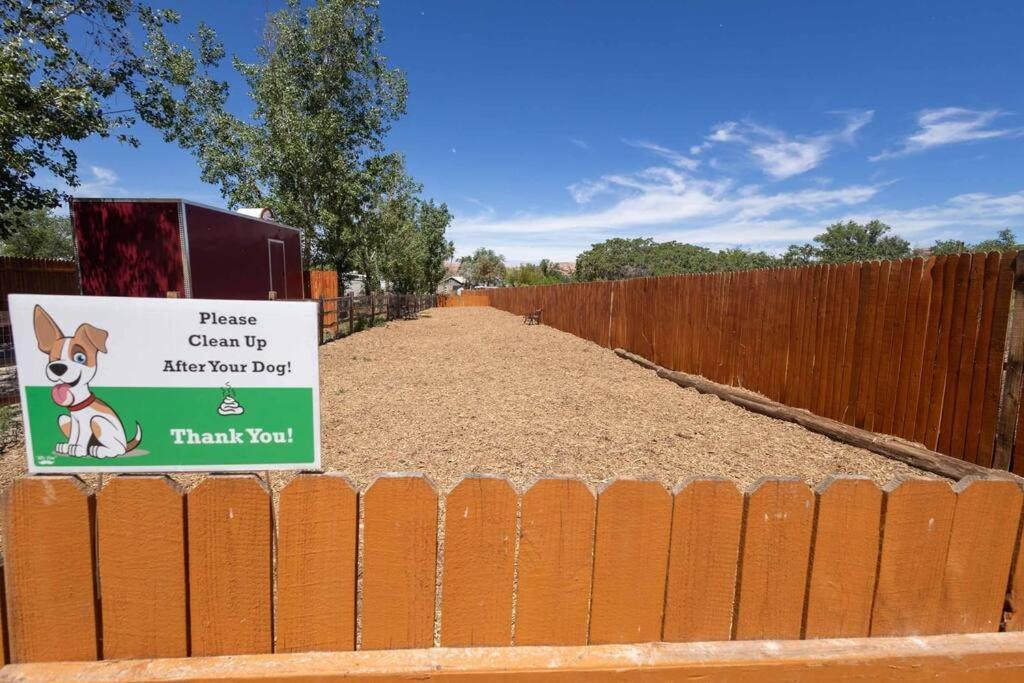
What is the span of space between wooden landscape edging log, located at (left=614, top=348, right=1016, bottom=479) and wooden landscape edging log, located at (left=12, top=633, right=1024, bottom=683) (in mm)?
2487

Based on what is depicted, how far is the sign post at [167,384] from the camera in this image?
1422mm

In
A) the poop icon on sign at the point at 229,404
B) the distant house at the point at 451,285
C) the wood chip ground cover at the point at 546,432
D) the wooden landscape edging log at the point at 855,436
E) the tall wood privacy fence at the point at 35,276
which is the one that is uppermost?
the distant house at the point at 451,285

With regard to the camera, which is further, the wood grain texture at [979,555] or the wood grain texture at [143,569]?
the wood grain texture at [979,555]

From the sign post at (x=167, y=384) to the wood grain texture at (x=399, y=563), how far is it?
35 cm

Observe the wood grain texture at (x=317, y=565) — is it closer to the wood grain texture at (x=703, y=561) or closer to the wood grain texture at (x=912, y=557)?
the wood grain texture at (x=703, y=561)

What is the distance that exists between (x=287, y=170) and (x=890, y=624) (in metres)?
21.6

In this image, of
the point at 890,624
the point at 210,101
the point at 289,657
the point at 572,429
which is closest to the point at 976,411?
the point at 572,429

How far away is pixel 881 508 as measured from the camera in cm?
140

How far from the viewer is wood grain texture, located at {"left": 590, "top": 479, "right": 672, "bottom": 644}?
1.36m

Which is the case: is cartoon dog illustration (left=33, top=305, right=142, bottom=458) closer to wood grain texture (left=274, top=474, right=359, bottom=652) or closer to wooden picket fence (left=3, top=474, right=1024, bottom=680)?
wooden picket fence (left=3, top=474, right=1024, bottom=680)

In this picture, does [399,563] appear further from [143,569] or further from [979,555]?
[979,555]

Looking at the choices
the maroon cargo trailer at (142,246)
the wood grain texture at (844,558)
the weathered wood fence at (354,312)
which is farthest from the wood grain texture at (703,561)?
the weathered wood fence at (354,312)

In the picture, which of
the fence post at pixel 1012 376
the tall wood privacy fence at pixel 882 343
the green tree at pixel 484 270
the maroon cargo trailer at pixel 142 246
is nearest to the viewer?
the fence post at pixel 1012 376

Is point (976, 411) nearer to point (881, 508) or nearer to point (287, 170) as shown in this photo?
point (881, 508)
